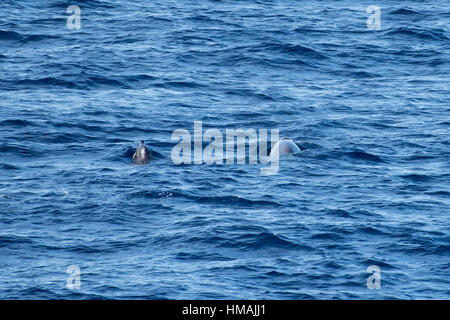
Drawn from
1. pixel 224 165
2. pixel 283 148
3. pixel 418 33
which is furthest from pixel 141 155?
pixel 418 33

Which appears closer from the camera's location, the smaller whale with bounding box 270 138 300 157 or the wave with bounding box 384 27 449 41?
the smaller whale with bounding box 270 138 300 157

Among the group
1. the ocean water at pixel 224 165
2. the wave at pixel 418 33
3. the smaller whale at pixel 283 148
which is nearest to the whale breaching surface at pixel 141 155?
the ocean water at pixel 224 165

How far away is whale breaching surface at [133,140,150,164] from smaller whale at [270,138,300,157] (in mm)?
4889

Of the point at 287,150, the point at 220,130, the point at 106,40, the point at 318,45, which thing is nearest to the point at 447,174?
the point at 287,150

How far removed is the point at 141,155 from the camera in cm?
4153

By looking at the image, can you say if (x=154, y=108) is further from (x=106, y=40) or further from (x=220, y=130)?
(x=106, y=40)

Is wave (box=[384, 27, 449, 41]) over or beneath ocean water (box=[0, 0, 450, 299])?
over

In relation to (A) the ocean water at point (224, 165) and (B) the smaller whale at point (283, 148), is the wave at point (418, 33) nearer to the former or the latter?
(A) the ocean water at point (224, 165)

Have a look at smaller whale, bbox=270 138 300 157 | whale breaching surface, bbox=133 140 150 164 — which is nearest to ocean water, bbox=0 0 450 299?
whale breaching surface, bbox=133 140 150 164

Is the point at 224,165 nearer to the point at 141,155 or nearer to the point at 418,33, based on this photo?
the point at 141,155

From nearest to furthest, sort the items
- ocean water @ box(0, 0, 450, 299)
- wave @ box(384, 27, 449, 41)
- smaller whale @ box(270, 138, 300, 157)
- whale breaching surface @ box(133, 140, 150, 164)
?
ocean water @ box(0, 0, 450, 299) < whale breaching surface @ box(133, 140, 150, 164) < smaller whale @ box(270, 138, 300, 157) < wave @ box(384, 27, 449, 41)

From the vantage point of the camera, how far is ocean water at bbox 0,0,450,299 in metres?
32.2

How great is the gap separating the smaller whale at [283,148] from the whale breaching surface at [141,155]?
4.89 meters

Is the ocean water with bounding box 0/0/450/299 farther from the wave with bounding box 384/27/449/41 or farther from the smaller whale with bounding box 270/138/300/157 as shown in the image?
the smaller whale with bounding box 270/138/300/157
